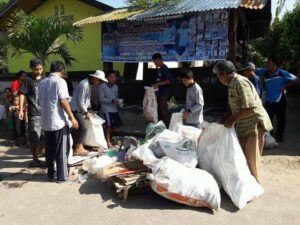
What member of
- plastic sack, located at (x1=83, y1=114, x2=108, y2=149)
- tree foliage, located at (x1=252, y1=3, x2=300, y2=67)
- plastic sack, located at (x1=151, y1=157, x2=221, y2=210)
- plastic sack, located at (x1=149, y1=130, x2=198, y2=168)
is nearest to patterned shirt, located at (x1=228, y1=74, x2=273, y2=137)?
plastic sack, located at (x1=149, y1=130, x2=198, y2=168)

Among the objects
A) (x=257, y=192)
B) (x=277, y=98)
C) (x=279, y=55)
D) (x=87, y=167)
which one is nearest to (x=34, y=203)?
(x=87, y=167)

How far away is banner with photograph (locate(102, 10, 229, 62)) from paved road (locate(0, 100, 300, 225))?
10.7 ft

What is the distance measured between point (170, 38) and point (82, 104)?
3277 mm

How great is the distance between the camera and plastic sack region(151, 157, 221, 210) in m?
4.07

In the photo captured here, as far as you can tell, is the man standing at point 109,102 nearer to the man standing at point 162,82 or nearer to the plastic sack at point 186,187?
the man standing at point 162,82

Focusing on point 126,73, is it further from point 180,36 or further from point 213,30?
point 213,30

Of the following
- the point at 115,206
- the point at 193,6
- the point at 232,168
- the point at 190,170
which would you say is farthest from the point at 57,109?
the point at 193,6

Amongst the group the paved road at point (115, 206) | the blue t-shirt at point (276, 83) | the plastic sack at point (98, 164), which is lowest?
the paved road at point (115, 206)

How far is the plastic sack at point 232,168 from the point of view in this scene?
421 cm

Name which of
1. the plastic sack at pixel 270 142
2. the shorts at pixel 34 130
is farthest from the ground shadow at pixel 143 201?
the plastic sack at pixel 270 142

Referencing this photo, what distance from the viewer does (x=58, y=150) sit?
5055 millimetres

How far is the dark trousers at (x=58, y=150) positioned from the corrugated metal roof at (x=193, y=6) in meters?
3.72

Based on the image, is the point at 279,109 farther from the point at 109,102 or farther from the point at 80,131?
the point at 80,131

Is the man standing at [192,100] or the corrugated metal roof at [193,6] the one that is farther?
the corrugated metal roof at [193,6]
